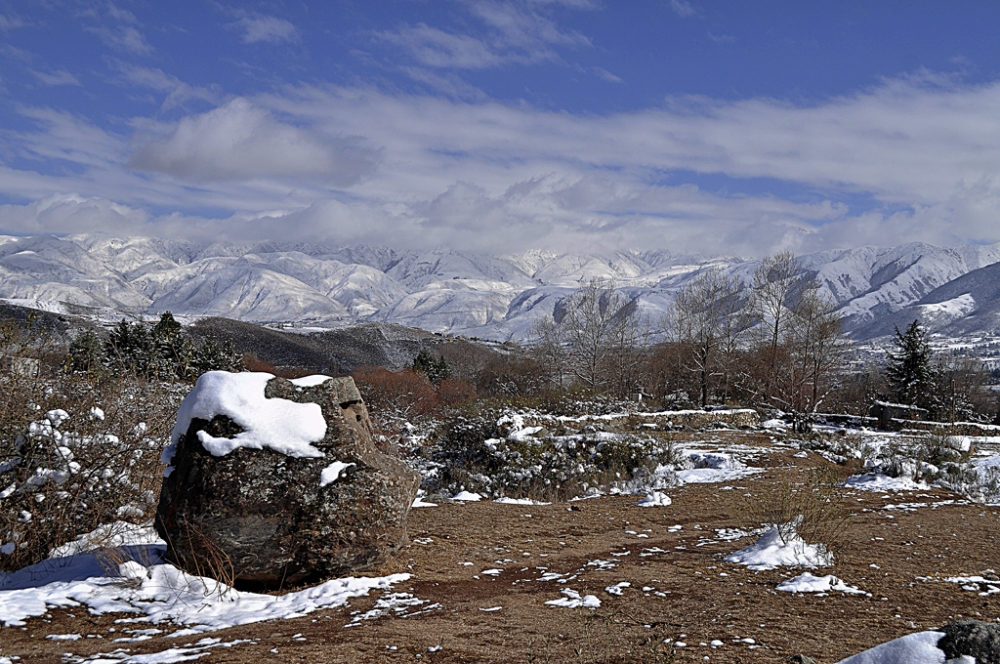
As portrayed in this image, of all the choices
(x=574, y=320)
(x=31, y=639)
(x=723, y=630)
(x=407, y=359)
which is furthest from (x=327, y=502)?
(x=407, y=359)

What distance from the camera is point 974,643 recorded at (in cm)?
270

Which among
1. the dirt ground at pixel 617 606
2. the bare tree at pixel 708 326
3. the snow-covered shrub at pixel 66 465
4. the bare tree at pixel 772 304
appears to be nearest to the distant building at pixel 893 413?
the bare tree at pixel 772 304

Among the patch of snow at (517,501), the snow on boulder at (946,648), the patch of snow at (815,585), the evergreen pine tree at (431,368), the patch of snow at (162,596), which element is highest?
the evergreen pine tree at (431,368)

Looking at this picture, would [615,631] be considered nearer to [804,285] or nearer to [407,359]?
[804,285]

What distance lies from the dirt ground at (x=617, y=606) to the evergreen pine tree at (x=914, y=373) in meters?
33.0

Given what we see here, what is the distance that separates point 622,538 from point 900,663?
19.8 ft

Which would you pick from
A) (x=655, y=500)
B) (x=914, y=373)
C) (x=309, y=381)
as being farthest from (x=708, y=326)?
(x=309, y=381)

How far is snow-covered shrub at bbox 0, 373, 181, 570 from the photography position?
22.4ft

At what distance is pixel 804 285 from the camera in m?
35.7

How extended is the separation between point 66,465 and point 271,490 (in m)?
2.57

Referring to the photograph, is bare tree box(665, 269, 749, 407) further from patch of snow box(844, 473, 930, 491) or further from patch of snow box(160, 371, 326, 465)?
patch of snow box(160, 371, 326, 465)

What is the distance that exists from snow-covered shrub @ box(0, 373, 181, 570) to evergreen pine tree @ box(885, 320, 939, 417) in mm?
39539

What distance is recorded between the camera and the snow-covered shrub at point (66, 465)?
684 centimetres

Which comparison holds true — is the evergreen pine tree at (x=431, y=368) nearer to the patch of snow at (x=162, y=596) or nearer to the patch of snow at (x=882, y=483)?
the patch of snow at (x=882, y=483)
